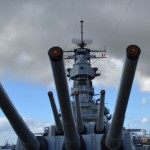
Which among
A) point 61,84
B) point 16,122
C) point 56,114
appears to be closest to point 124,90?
point 61,84

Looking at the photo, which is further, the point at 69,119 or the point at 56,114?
the point at 56,114

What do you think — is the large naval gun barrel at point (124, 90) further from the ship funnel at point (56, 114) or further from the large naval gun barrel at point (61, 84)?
the ship funnel at point (56, 114)

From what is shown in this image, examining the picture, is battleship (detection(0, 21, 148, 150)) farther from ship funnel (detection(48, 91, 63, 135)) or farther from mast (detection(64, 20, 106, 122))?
mast (detection(64, 20, 106, 122))

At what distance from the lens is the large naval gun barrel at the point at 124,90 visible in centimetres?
441

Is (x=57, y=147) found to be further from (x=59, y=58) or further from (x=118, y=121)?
(x=59, y=58)

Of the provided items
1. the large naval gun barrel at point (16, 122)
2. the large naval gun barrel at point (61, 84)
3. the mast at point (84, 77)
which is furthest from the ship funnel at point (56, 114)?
the mast at point (84, 77)

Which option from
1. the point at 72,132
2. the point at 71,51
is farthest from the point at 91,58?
the point at 72,132

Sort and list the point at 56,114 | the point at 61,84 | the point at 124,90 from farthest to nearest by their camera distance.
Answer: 1. the point at 56,114
2. the point at 124,90
3. the point at 61,84

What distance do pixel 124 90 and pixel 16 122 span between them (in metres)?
1.70

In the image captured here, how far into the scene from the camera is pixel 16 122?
17.6 ft

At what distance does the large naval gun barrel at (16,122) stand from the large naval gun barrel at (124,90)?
51.2 inches

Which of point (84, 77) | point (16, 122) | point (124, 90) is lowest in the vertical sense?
point (16, 122)

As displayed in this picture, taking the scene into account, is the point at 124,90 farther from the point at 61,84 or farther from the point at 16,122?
the point at 16,122

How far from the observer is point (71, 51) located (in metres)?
22.6
